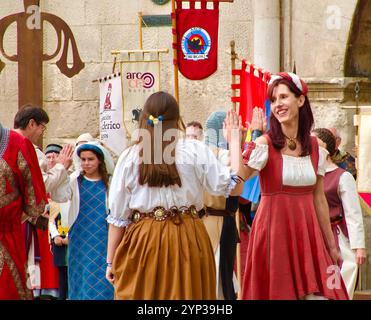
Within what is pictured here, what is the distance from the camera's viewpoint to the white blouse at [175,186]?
7551 mm

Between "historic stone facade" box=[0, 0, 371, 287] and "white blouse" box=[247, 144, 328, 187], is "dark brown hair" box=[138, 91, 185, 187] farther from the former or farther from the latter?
"historic stone facade" box=[0, 0, 371, 287]

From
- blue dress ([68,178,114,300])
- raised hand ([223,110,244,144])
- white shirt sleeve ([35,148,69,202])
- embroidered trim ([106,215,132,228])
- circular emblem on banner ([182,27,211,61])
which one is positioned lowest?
blue dress ([68,178,114,300])

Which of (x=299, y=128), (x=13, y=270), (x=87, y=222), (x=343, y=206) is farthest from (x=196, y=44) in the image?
(x=13, y=270)

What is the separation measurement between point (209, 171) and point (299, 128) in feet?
2.47

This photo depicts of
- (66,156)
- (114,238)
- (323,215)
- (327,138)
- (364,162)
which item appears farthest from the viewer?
(364,162)

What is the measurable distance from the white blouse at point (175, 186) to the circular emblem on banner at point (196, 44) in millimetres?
3099

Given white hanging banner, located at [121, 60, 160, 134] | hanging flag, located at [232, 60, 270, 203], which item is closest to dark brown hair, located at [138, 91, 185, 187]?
hanging flag, located at [232, 60, 270, 203]

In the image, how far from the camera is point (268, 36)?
13320mm

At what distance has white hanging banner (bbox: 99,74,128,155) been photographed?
13.0 metres

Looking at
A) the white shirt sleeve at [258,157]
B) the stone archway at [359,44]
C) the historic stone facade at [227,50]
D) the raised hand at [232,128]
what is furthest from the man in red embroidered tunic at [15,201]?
the stone archway at [359,44]

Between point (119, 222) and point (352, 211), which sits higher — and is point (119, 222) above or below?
above

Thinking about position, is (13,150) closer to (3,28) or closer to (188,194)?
(188,194)

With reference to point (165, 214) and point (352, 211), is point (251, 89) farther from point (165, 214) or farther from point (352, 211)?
point (165, 214)

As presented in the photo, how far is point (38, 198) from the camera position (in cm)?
779
